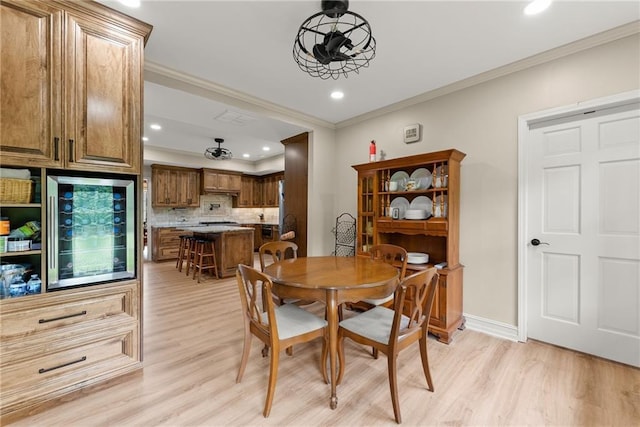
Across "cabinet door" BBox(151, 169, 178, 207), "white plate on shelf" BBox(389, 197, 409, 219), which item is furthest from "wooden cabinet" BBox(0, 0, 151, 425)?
"cabinet door" BBox(151, 169, 178, 207)

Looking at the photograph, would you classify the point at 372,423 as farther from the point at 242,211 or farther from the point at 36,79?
the point at 242,211

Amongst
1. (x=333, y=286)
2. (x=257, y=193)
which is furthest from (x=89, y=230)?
(x=257, y=193)

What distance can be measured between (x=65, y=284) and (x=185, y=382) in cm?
105

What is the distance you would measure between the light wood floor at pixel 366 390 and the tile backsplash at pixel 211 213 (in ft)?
17.3

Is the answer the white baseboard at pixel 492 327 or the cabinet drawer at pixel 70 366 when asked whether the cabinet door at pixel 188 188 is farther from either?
the white baseboard at pixel 492 327

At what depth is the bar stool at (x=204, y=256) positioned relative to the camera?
498cm

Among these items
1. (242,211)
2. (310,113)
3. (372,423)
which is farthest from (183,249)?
(372,423)

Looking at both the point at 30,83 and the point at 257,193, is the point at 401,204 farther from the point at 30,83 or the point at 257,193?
the point at 257,193

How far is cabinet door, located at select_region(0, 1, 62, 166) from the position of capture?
1630 millimetres

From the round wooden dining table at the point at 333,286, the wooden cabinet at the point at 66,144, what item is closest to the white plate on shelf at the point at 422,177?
the round wooden dining table at the point at 333,286

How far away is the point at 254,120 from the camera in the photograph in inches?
156

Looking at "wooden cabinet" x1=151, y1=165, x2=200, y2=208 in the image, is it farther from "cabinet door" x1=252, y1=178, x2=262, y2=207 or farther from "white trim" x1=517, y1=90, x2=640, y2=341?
"white trim" x1=517, y1=90, x2=640, y2=341

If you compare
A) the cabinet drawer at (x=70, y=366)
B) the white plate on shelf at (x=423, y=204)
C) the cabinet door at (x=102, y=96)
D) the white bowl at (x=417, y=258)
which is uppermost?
the cabinet door at (x=102, y=96)

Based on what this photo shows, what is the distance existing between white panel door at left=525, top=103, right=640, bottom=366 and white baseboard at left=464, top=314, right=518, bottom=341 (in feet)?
0.54
